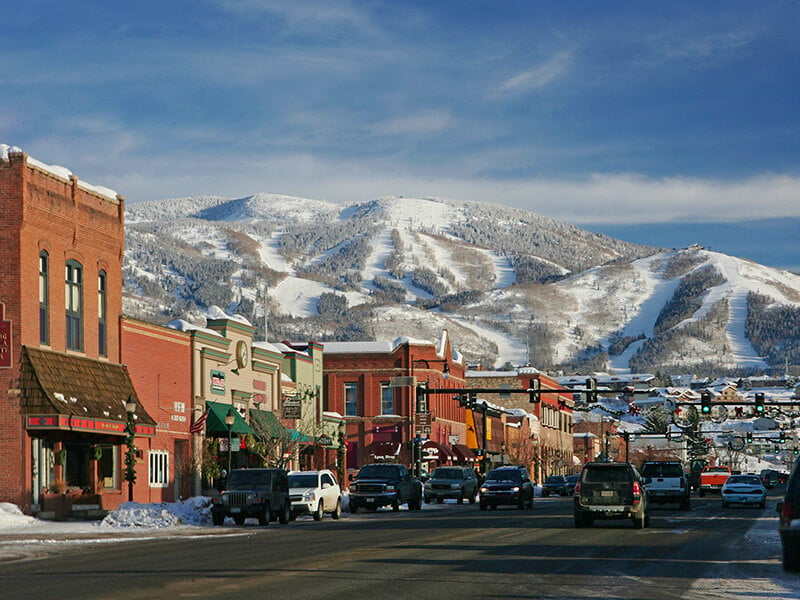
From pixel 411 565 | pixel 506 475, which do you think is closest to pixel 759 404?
pixel 506 475

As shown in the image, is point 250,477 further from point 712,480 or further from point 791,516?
point 712,480

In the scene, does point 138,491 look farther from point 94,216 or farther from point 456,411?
point 456,411

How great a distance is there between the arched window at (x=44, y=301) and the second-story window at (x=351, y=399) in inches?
1967

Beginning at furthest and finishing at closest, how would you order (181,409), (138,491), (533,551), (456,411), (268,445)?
(456,411) → (268,445) → (181,409) → (138,491) → (533,551)

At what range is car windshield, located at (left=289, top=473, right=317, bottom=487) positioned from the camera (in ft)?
163

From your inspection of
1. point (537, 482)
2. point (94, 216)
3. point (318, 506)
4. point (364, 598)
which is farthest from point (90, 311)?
point (537, 482)

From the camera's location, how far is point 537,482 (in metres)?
138

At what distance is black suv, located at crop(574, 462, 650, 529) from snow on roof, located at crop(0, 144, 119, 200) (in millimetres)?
22384

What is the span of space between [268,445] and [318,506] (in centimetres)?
1696

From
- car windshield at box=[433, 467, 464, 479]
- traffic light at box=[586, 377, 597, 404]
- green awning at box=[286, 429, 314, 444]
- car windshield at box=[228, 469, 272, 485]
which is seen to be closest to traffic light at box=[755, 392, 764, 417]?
traffic light at box=[586, 377, 597, 404]

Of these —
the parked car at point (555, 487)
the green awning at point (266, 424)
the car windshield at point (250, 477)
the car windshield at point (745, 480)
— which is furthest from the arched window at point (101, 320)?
the parked car at point (555, 487)

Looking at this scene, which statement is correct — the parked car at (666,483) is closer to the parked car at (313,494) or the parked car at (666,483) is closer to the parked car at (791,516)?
the parked car at (313,494)

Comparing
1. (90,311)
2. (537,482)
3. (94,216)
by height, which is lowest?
(537,482)

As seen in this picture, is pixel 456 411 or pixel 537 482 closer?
pixel 456 411
